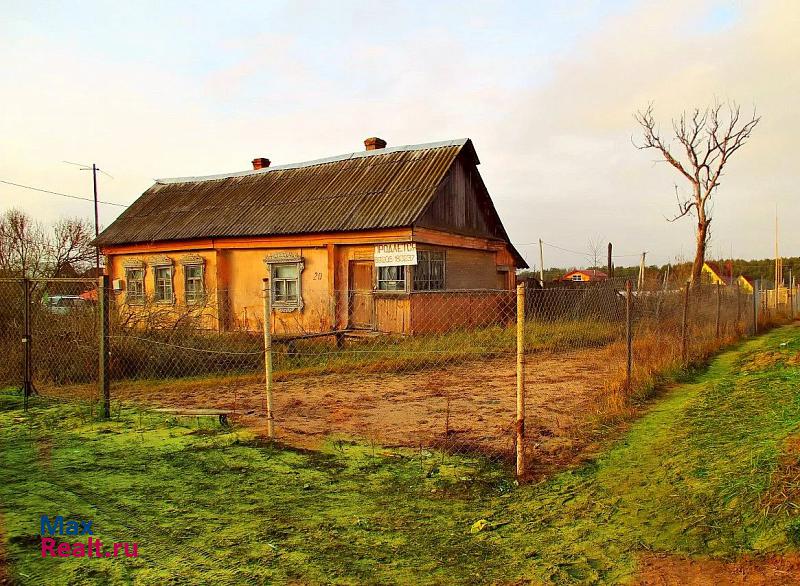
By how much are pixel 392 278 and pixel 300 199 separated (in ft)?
16.3

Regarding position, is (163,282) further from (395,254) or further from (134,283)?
(395,254)

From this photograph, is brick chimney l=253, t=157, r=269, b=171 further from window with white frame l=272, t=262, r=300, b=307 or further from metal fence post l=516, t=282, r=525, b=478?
metal fence post l=516, t=282, r=525, b=478

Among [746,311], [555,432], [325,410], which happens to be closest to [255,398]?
[325,410]

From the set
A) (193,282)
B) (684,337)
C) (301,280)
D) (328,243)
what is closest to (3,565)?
(684,337)

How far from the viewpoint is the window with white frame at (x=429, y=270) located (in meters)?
15.9

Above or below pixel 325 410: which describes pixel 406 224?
above

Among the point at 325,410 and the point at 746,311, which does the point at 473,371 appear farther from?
the point at 746,311

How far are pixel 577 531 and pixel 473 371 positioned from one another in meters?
7.36

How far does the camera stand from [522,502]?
4.20m

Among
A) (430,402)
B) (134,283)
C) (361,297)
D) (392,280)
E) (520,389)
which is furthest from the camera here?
(134,283)

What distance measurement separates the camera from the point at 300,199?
18.6 m

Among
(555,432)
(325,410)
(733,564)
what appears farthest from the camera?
(325,410)

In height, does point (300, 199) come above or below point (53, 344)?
above

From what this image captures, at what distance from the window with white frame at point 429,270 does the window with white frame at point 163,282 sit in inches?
363
